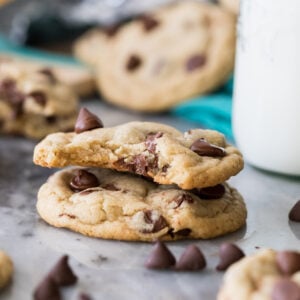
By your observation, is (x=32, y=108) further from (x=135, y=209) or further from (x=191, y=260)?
(x=191, y=260)

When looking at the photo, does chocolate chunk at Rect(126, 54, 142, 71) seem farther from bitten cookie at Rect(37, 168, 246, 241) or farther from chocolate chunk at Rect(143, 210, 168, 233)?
chocolate chunk at Rect(143, 210, 168, 233)

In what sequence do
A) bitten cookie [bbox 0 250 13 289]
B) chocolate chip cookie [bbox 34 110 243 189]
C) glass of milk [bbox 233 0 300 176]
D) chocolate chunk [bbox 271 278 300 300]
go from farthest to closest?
glass of milk [bbox 233 0 300 176] < chocolate chip cookie [bbox 34 110 243 189] < bitten cookie [bbox 0 250 13 289] < chocolate chunk [bbox 271 278 300 300]

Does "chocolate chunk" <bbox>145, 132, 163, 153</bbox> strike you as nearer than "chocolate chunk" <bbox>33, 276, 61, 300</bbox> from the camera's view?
No

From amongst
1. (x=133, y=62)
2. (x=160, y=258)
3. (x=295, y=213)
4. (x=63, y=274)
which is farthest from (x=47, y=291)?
(x=133, y=62)

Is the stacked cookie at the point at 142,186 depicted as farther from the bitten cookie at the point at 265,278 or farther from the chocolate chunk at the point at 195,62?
the chocolate chunk at the point at 195,62

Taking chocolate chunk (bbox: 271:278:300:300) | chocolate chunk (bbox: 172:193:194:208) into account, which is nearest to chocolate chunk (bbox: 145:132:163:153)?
chocolate chunk (bbox: 172:193:194:208)

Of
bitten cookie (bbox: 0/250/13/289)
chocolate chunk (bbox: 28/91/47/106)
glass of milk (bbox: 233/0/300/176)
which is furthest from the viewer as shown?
chocolate chunk (bbox: 28/91/47/106)

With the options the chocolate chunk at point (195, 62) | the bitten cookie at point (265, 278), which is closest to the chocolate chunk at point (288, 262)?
the bitten cookie at point (265, 278)

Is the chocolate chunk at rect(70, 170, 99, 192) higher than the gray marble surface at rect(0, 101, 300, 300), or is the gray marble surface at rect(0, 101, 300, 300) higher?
the chocolate chunk at rect(70, 170, 99, 192)
